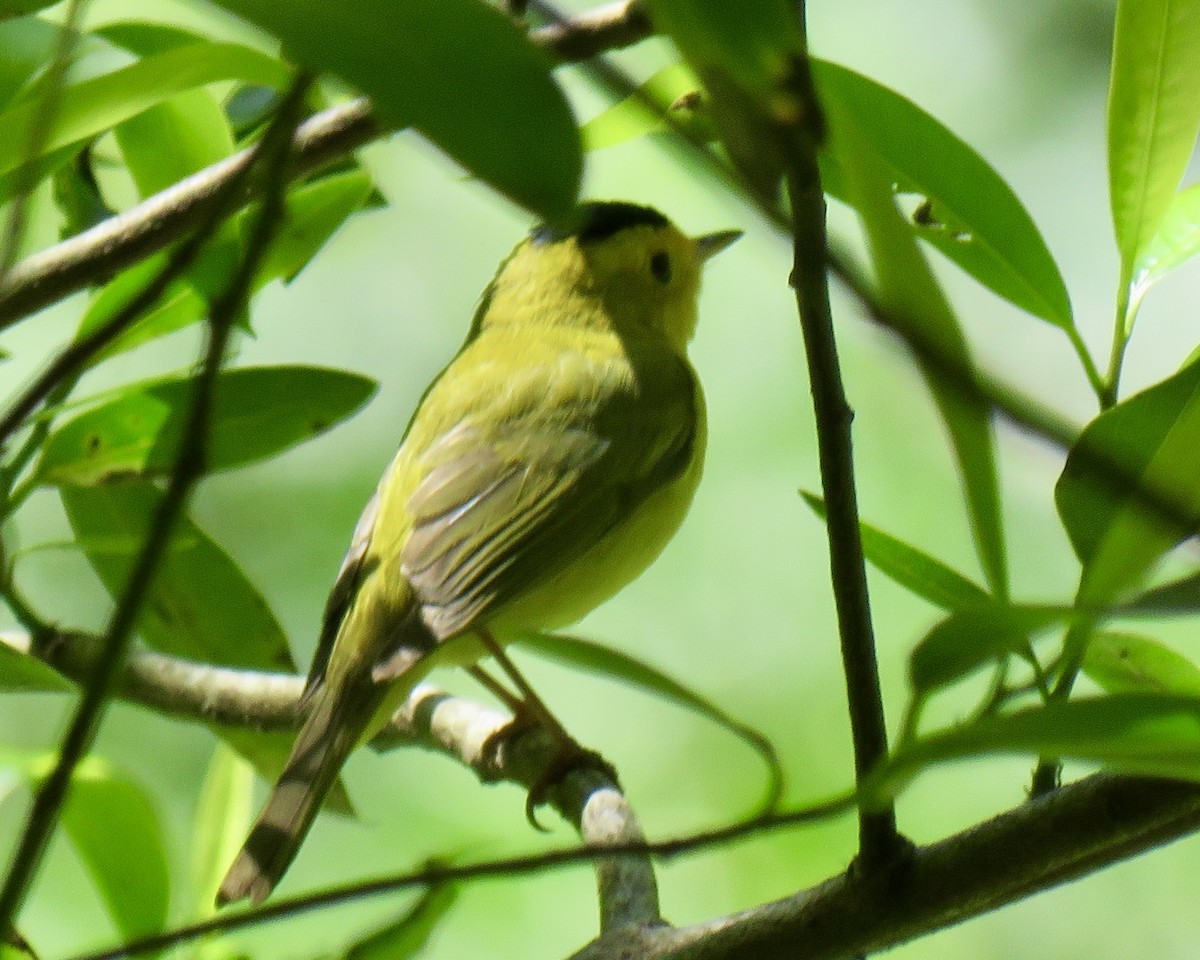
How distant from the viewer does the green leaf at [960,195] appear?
130 cm

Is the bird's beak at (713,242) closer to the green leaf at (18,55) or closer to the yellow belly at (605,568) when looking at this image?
the yellow belly at (605,568)

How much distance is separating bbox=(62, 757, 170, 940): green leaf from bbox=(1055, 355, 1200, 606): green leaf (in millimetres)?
1267

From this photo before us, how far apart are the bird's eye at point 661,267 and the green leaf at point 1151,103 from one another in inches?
86.9

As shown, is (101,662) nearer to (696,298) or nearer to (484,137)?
(484,137)

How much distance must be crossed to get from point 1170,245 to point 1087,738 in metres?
0.89

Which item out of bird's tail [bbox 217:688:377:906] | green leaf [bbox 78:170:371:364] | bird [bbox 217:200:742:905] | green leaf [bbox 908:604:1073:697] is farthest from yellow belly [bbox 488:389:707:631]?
green leaf [bbox 908:604:1073:697]

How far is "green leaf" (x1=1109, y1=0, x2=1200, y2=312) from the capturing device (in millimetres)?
1370

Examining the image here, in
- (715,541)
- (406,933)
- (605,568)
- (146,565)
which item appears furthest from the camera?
(715,541)

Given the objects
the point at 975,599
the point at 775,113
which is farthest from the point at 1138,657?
the point at 775,113

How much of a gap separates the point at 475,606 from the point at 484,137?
2007mm

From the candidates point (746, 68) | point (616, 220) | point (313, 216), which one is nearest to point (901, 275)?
point (746, 68)

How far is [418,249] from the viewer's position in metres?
6.15

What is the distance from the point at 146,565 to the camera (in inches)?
27.8

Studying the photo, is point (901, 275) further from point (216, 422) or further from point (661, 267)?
point (661, 267)
